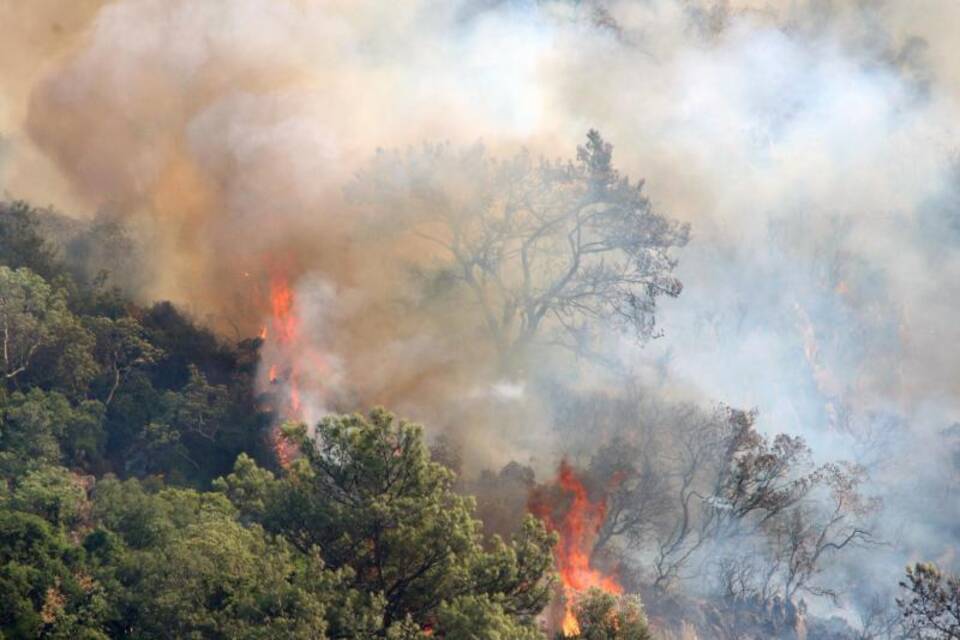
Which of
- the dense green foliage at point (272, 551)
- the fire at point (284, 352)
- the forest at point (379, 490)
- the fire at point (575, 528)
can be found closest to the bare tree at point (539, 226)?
the forest at point (379, 490)

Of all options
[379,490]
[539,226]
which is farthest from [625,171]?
[379,490]

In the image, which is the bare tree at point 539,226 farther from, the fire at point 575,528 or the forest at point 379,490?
the fire at point 575,528

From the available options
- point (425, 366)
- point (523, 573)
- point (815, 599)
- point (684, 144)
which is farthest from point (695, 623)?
point (684, 144)

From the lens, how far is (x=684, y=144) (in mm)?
63438

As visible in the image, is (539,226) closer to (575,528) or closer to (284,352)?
(284,352)

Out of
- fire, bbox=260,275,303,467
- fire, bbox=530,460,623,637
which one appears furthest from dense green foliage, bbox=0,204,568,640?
fire, bbox=530,460,623,637

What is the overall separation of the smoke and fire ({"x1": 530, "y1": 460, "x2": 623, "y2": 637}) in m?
3.01

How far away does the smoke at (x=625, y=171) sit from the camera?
50875mm

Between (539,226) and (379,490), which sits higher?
(539,226)

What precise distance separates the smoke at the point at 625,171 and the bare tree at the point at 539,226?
4.82 ft

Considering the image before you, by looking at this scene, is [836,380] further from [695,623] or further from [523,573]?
[523,573]

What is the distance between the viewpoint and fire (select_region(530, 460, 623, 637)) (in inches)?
1693

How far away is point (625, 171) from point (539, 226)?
377 inches

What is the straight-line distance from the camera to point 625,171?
58.8 meters
